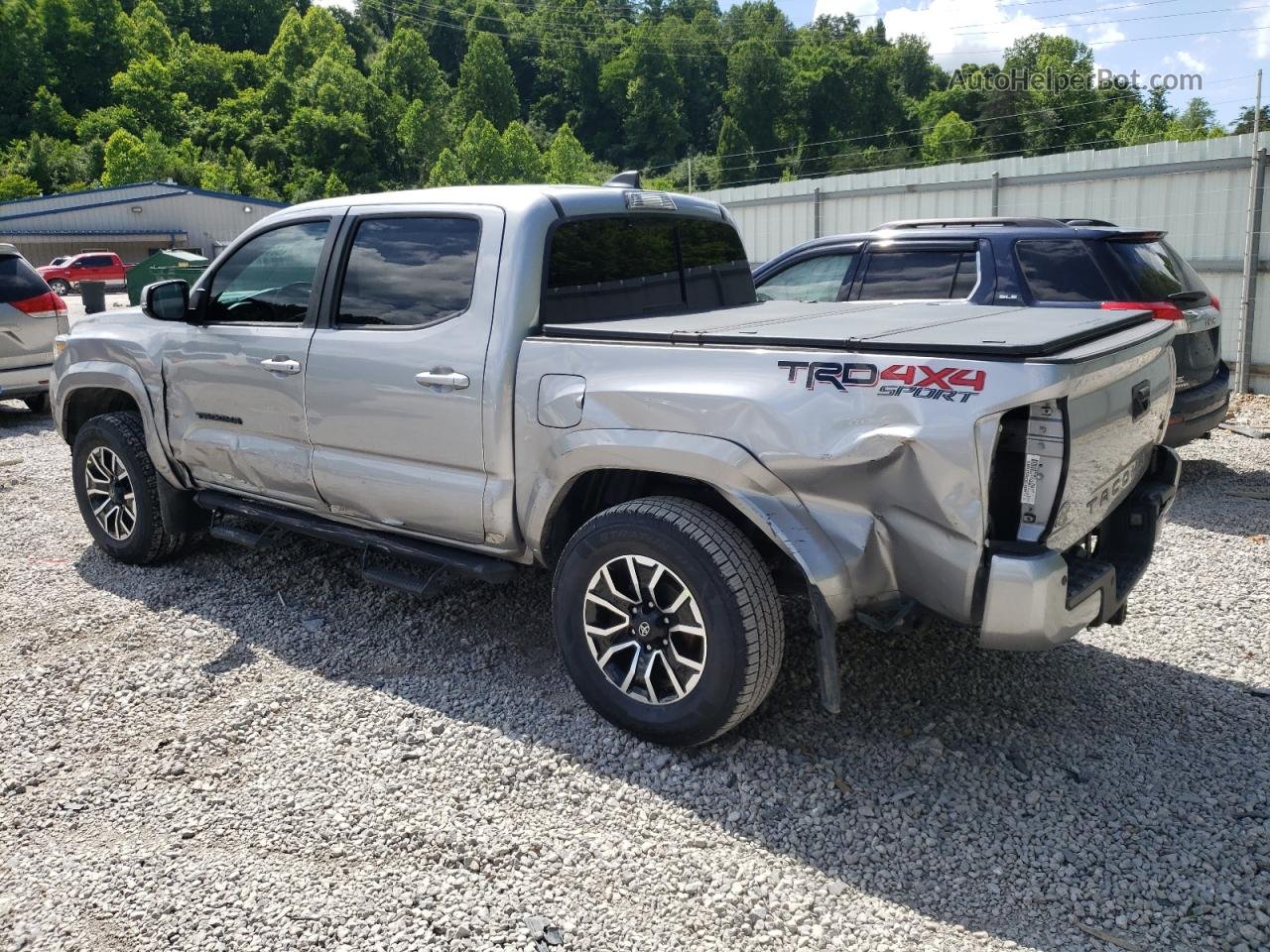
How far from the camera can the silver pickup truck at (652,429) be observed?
115 inches

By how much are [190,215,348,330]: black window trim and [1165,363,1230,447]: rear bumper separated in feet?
16.2

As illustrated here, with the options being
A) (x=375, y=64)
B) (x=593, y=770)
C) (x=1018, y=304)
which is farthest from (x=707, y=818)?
(x=375, y=64)

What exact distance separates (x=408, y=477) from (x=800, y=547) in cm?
174

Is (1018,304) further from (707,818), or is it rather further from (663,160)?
(663,160)

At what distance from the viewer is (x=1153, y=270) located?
6.38 m

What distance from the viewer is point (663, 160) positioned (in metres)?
121

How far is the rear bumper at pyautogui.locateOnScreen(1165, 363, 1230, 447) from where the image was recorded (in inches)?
247

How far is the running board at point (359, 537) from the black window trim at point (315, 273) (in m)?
0.88

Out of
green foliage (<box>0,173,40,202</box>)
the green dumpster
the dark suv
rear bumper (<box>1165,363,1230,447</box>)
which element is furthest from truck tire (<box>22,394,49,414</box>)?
green foliage (<box>0,173,40,202</box>)

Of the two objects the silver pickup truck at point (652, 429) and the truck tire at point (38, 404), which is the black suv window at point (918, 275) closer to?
the silver pickup truck at point (652, 429)

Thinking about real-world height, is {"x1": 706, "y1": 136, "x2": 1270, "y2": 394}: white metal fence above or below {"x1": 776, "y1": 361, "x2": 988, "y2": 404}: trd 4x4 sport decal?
above

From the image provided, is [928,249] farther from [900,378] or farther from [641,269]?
[900,378]

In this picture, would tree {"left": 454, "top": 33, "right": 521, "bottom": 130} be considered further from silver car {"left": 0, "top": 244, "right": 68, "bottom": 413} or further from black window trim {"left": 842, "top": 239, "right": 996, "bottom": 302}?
black window trim {"left": 842, "top": 239, "right": 996, "bottom": 302}

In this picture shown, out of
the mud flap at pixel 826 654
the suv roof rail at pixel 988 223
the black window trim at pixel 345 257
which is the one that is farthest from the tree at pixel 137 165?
the mud flap at pixel 826 654
